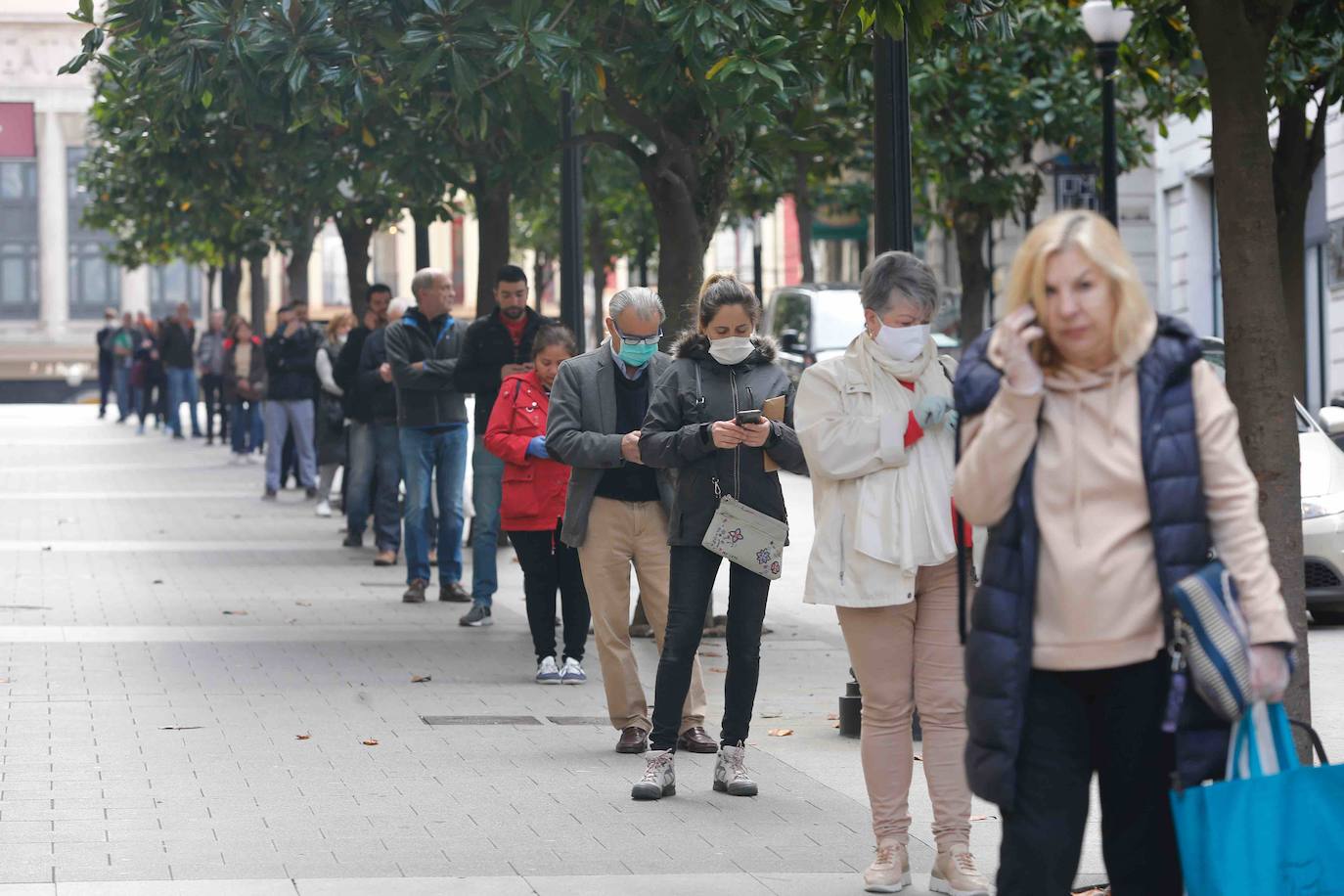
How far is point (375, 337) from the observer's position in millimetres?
15508

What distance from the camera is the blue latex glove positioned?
6188mm

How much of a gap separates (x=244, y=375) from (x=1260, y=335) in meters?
21.7

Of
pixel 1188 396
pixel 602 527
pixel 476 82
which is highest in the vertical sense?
pixel 476 82

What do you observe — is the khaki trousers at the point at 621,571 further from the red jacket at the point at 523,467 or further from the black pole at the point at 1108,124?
the black pole at the point at 1108,124

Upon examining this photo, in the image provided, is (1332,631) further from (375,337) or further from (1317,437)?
(375,337)

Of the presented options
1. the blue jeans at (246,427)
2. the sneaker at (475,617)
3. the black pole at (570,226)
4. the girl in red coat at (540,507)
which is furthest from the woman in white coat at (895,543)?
the blue jeans at (246,427)

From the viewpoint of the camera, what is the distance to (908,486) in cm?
627

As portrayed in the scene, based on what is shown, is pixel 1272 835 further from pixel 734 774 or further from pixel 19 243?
pixel 19 243

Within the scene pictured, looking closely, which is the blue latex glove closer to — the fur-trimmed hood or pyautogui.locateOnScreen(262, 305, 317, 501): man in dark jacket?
the fur-trimmed hood

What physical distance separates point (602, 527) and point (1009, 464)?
4185 millimetres

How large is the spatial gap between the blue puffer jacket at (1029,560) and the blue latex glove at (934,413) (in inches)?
62.2

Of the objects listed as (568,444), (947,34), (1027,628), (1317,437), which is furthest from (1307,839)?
(1317,437)

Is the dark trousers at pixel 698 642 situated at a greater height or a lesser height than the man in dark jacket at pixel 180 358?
lesser

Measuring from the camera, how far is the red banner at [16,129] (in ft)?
75.8
